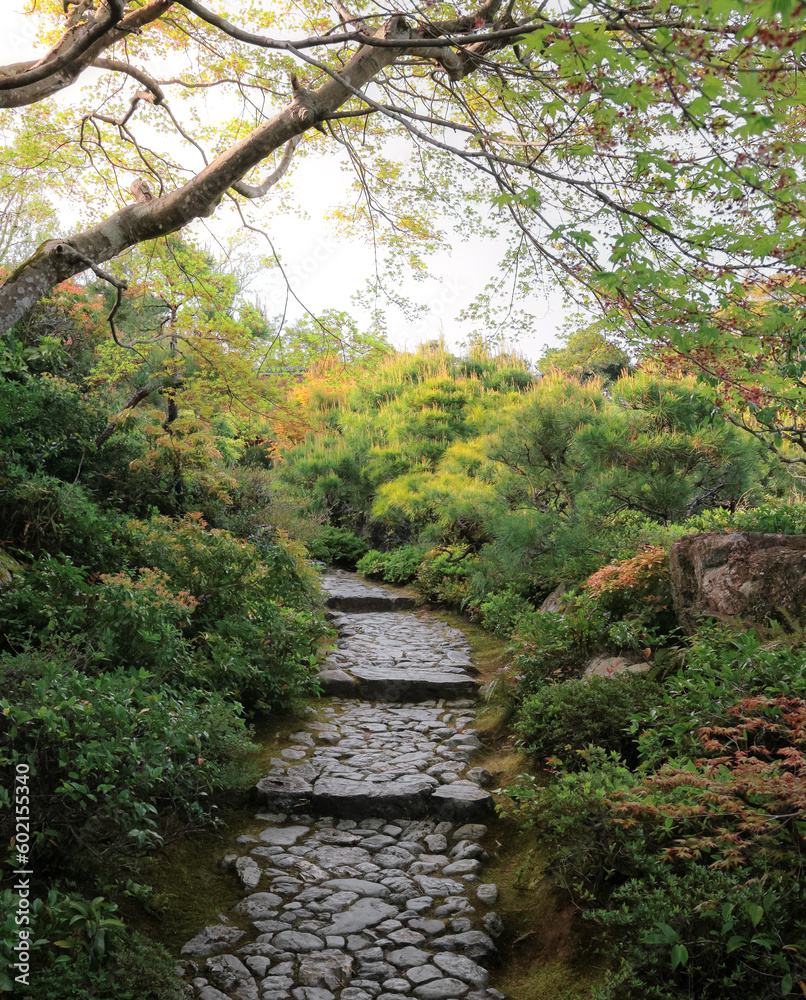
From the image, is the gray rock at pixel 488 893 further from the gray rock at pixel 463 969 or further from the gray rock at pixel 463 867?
the gray rock at pixel 463 969

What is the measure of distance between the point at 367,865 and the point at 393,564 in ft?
26.8

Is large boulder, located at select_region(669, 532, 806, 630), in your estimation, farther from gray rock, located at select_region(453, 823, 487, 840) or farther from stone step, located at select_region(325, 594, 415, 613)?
stone step, located at select_region(325, 594, 415, 613)

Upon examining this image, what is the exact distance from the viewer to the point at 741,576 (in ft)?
13.8

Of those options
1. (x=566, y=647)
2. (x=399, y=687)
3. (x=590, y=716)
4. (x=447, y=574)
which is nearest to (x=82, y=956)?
(x=590, y=716)

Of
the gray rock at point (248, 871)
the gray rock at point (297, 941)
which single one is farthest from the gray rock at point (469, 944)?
the gray rock at point (248, 871)

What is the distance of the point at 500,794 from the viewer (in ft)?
14.0

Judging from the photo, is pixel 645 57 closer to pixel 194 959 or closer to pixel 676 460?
pixel 194 959

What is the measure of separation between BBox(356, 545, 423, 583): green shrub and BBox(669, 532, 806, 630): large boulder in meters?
6.87

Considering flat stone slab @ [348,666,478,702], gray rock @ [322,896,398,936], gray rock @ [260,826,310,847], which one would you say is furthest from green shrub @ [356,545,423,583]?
gray rock @ [322,896,398,936]

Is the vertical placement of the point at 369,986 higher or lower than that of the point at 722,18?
lower

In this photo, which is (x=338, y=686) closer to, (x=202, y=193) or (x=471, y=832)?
(x=471, y=832)

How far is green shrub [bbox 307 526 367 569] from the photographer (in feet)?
44.3

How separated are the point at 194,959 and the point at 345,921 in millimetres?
675

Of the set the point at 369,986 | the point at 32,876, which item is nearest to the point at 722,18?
the point at 369,986
